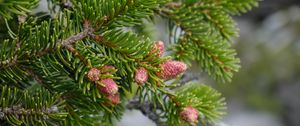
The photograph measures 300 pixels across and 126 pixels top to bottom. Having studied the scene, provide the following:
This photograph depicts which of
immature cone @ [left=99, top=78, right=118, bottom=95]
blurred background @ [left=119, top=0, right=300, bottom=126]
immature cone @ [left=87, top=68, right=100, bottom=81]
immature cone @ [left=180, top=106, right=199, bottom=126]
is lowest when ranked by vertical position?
blurred background @ [left=119, top=0, right=300, bottom=126]

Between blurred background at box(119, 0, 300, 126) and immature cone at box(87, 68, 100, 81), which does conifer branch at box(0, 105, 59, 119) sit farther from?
blurred background at box(119, 0, 300, 126)

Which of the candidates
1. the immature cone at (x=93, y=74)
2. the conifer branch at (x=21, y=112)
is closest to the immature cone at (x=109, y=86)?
the immature cone at (x=93, y=74)

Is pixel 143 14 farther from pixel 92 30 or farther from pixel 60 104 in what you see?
pixel 60 104

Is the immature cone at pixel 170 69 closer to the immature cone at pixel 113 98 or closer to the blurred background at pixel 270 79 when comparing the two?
the immature cone at pixel 113 98

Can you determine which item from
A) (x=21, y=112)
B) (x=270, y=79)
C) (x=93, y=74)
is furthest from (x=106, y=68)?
(x=270, y=79)

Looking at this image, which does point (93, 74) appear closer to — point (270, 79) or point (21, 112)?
point (21, 112)

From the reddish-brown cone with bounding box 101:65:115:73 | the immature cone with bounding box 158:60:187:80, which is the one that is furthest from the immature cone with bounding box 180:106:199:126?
the reddish-brown cone with bounding box 101:65:115:73

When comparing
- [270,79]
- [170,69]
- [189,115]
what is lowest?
[270,79]
